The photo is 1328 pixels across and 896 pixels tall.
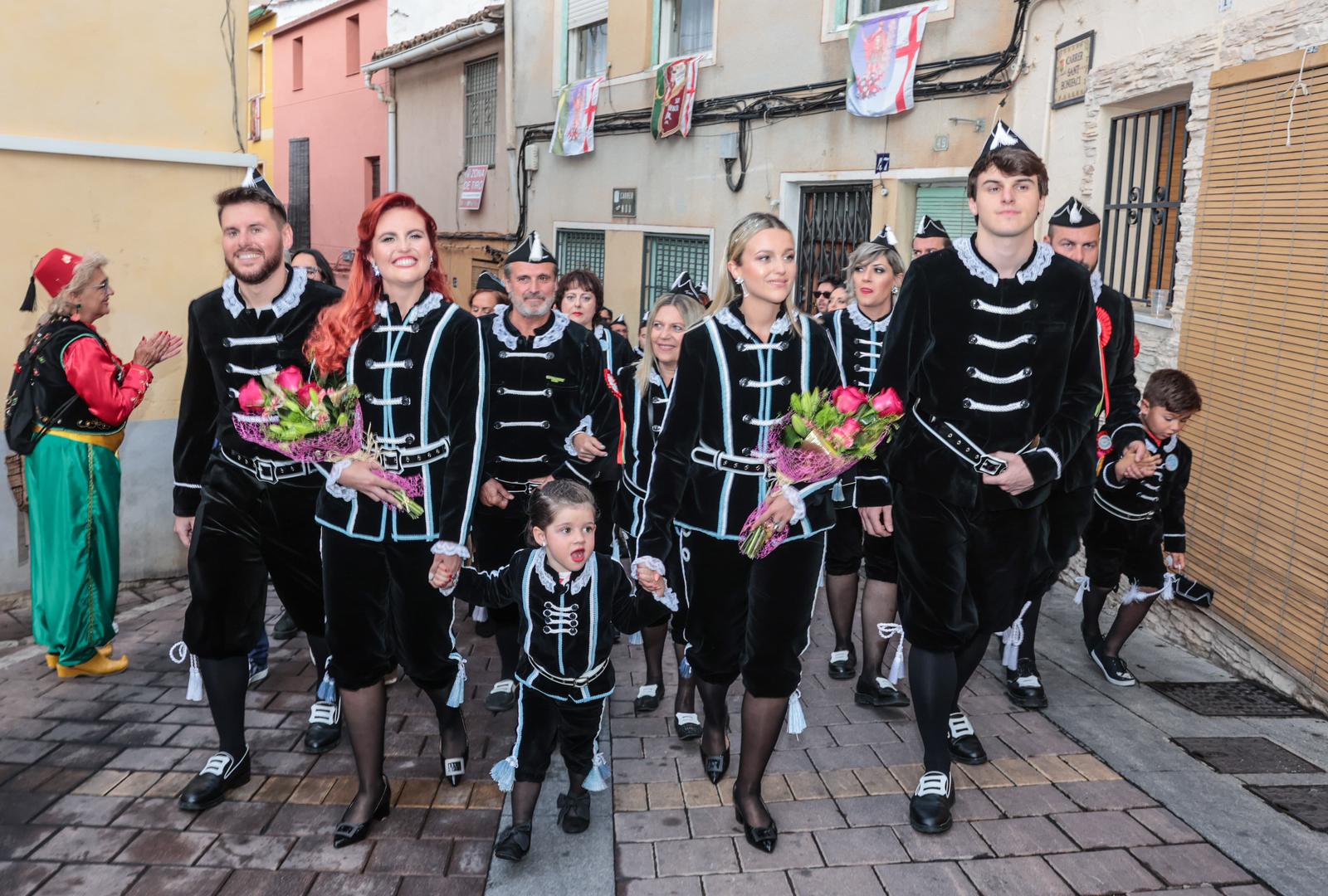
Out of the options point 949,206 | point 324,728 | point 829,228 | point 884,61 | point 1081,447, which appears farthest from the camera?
A: point 829,228

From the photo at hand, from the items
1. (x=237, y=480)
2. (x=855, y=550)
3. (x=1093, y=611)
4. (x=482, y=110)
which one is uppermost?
(x=482, y=110)

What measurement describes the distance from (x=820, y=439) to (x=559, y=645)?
1215 millimetres

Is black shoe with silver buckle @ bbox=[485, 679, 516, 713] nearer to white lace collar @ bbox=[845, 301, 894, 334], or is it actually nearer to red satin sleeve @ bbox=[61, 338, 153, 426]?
red satin sleeve @ bbox=[61, 338, 153, 426]

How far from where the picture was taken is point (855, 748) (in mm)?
4934

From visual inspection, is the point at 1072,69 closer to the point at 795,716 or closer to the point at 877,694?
the point at 877,694

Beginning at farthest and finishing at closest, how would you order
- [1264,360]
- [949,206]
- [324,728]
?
[949,206] → [1264,360] → [324,728]

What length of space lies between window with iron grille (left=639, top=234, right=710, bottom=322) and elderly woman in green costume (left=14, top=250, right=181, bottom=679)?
9341 millimetres

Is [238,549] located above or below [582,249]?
below

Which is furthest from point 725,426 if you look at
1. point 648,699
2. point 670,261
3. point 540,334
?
point 670,261

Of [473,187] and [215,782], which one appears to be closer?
[215,782]

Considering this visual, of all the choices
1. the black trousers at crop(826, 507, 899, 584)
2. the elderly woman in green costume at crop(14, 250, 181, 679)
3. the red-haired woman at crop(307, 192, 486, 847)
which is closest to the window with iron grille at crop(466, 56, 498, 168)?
the elderly woman in green costume at crop(14, 250, 181, 679)

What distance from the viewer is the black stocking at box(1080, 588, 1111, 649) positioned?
19.8 feet

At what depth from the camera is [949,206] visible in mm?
10531

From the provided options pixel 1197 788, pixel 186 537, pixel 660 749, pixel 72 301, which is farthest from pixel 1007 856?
pixel 72 301
